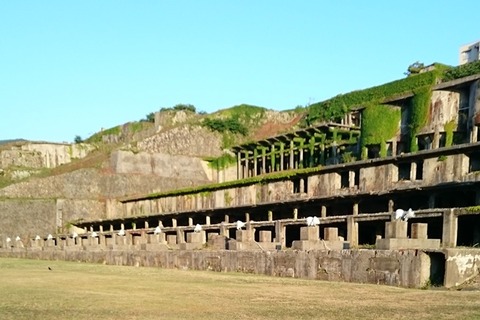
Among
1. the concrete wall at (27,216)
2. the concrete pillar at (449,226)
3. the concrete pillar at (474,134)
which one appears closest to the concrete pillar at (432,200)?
the concrete pillar at (449,226)

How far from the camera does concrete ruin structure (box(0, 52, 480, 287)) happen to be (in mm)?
15891

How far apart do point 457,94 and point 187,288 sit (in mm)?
32442

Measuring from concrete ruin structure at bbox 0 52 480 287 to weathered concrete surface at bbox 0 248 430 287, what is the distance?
48 millimetres

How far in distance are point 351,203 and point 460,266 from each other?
20032mm

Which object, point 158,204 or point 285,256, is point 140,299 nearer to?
point 285,256

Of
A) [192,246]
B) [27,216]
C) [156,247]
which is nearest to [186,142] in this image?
[27,216]

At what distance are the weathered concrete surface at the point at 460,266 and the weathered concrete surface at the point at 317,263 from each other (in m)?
0.57

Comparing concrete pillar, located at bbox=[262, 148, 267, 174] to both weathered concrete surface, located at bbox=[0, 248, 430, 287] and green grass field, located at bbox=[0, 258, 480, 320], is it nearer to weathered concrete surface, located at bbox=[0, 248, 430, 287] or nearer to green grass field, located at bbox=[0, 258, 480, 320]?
weathered concrete surface, located at bbox=[0, 248, 430, 287]

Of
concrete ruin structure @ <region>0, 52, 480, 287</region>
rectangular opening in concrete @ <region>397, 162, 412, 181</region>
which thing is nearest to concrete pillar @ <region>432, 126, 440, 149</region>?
concrete ruin structure @ <region>0, 52, 480, 287</region>

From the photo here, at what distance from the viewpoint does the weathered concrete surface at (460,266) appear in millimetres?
12523

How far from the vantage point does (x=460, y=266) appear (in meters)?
12.7

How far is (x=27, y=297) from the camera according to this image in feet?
33.2

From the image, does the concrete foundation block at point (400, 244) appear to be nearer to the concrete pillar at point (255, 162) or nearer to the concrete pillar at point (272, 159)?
the concrete pillar at point (272, 159)

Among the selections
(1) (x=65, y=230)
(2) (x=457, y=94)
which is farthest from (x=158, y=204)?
(2) (x=457, y=94)
